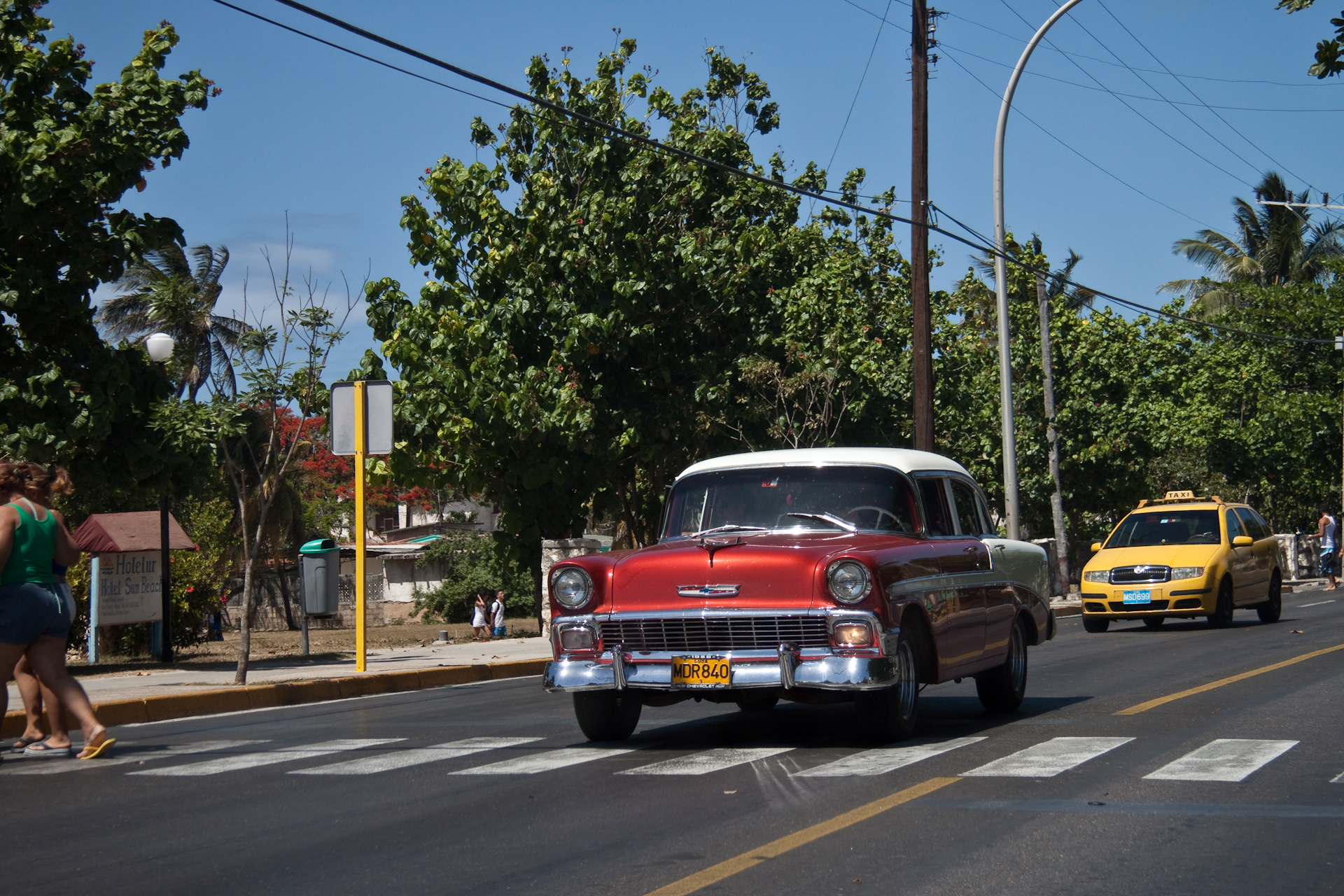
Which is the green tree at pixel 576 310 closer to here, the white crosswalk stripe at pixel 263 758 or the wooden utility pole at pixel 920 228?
the wooden utility pole at pixel 920 228

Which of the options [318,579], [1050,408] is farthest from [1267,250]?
[318,579]

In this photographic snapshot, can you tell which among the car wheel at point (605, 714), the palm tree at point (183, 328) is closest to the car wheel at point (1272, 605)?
the car wheel at point (605, 714)

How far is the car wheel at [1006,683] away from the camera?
33.9 ft

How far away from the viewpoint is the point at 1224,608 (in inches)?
786

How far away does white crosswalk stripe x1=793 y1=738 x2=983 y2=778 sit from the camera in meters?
7.52

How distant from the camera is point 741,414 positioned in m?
27.1

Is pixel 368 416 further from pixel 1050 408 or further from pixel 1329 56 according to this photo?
pixel 1050 408

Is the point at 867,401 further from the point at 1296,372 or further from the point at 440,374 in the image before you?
the point at 1296,372

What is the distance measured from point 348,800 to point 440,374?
58.8 ft

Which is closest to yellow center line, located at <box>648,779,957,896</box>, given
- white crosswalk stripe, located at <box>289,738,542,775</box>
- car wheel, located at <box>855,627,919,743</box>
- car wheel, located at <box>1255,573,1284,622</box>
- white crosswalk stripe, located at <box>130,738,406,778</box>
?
car wheel, located at <box>855,627,919,743</box>

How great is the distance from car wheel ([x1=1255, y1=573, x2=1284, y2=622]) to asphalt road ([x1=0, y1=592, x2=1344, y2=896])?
35.5ft

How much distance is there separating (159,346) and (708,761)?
39.2 ft

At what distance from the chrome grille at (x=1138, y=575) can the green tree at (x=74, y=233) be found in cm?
1281

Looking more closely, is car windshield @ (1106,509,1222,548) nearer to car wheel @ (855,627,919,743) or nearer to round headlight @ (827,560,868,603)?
car wheel @ (855,627,919,743)
